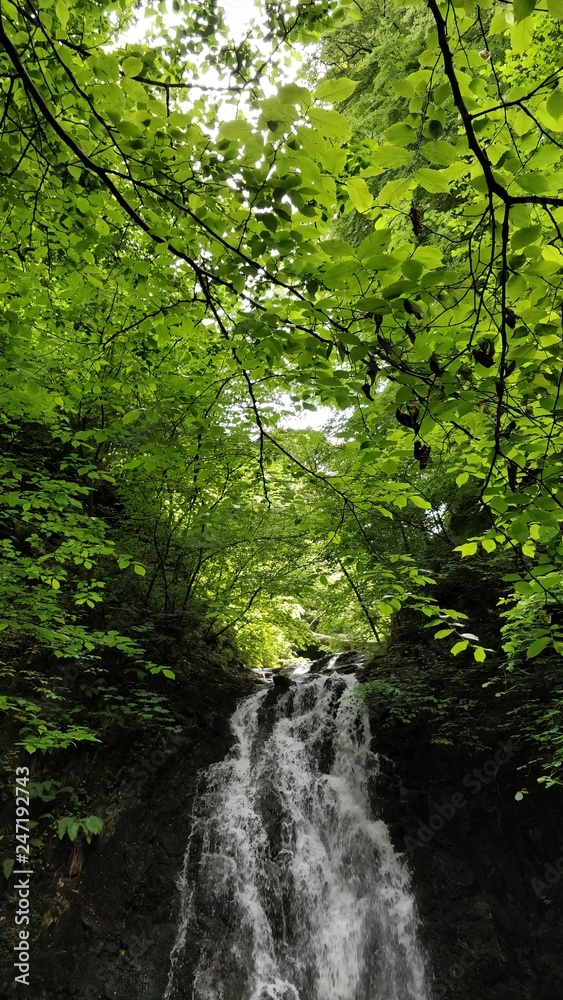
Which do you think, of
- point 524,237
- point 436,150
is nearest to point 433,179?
point 436,150

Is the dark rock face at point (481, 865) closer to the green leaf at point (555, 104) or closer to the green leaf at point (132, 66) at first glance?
the green leaf at point (555, 104)

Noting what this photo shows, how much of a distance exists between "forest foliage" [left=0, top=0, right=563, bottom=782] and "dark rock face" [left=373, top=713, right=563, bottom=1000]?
674mm

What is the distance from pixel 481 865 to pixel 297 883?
230cm

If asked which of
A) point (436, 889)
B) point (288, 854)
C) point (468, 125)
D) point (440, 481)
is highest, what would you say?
point (440, 481)

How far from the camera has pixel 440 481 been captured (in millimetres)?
6242

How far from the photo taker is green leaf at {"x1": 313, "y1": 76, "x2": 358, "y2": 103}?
1.24 metres

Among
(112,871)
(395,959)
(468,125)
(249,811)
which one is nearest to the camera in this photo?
(468,125)

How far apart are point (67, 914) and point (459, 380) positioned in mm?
7251

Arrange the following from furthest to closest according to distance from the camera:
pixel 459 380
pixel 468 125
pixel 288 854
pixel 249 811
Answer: pixel 249 811 → pixel 288 854 → pixel 459 380 → pixel 468 125

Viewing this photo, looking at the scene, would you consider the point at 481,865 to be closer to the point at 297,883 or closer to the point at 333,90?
the point at 297,883

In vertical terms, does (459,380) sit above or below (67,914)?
above

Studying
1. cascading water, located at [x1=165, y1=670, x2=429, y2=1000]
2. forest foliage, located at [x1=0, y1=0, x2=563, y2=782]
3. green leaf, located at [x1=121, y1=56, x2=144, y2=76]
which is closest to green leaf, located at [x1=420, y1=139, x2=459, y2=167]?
forest foliage, located at [x1=0, y1=0, x2=563, y2=782]

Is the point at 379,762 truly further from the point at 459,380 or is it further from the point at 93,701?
the point at 459,380

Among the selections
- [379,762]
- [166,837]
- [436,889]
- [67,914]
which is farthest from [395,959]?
[67,914]
